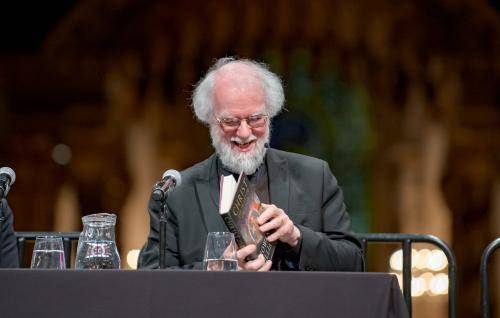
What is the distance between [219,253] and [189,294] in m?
0.30

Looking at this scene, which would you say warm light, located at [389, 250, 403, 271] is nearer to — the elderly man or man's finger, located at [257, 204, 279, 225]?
the elderly man

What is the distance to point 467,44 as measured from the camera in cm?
754

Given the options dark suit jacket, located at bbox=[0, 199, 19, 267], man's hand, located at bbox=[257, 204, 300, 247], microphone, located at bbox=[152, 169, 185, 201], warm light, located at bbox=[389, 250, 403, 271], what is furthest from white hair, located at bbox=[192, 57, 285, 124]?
warm light, located at bbox=[389, 250, 403, 271]

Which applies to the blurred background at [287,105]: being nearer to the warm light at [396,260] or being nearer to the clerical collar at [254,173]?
the warm light at [396,260]

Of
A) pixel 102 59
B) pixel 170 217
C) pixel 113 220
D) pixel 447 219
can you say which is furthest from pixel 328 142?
pixel 113 220

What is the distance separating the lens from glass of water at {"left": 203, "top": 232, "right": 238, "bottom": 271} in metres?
2.26

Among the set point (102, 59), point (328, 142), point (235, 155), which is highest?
point (102, 59)

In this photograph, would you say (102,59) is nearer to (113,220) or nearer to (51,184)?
(51,184)

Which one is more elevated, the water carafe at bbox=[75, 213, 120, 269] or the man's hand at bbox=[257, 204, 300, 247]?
the man's hand at bbox=[257, 204, 300, 247]

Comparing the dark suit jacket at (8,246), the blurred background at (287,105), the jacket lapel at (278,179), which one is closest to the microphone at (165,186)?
the jacket lapel at (278,179)

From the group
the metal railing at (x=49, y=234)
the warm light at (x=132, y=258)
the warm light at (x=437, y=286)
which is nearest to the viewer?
the metal railing at (x=49, y=234)

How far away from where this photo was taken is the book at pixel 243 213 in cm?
235

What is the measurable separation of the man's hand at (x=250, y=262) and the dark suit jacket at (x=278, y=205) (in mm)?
358

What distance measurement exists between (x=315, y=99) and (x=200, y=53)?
1063 mm
